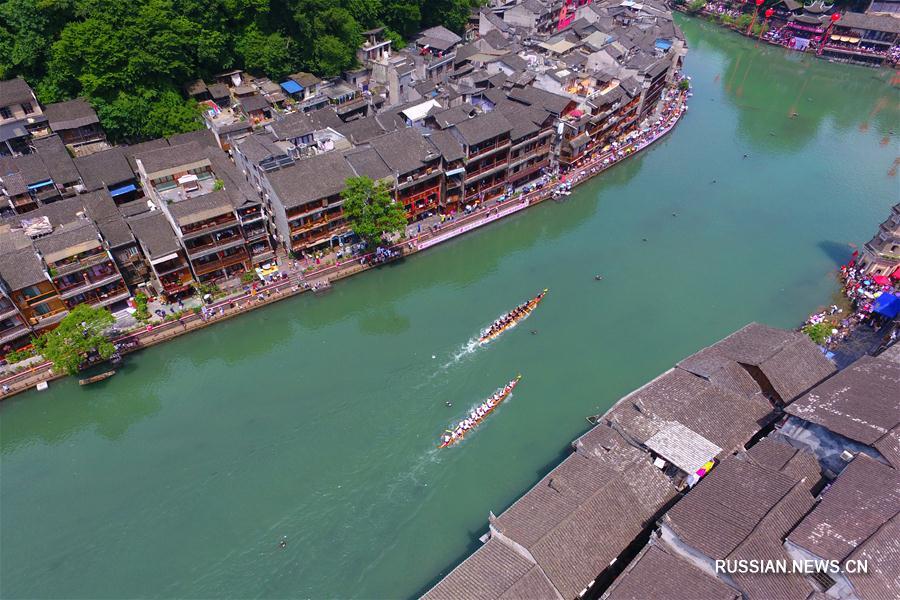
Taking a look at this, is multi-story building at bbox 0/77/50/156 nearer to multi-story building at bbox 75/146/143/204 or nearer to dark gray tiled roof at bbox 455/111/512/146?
multi-story building at bbox 75/146/143/204

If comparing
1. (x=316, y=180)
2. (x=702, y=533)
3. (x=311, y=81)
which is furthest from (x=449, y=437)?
(x=311, y=81)

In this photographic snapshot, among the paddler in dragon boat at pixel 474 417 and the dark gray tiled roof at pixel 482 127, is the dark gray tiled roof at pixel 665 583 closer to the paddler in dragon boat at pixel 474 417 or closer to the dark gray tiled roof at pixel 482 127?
the paddler in dragon boat at pixel 474 417

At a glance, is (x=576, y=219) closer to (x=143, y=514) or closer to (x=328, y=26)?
(x=328, y=26)

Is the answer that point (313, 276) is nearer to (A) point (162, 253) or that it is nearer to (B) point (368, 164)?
(B) point (368, 164)

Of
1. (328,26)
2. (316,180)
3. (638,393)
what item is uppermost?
(328,26)

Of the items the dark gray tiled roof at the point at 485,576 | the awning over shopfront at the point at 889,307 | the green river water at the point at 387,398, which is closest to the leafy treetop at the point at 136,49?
the green river water at the point at 387,398

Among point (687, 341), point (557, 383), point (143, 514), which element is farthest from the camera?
point (687, 341)

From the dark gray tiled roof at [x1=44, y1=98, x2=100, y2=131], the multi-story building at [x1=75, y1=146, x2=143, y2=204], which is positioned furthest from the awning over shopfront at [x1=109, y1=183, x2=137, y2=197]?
the dark gray tiled roof at [x1=44, y1=98, x2=100, y2=131]
